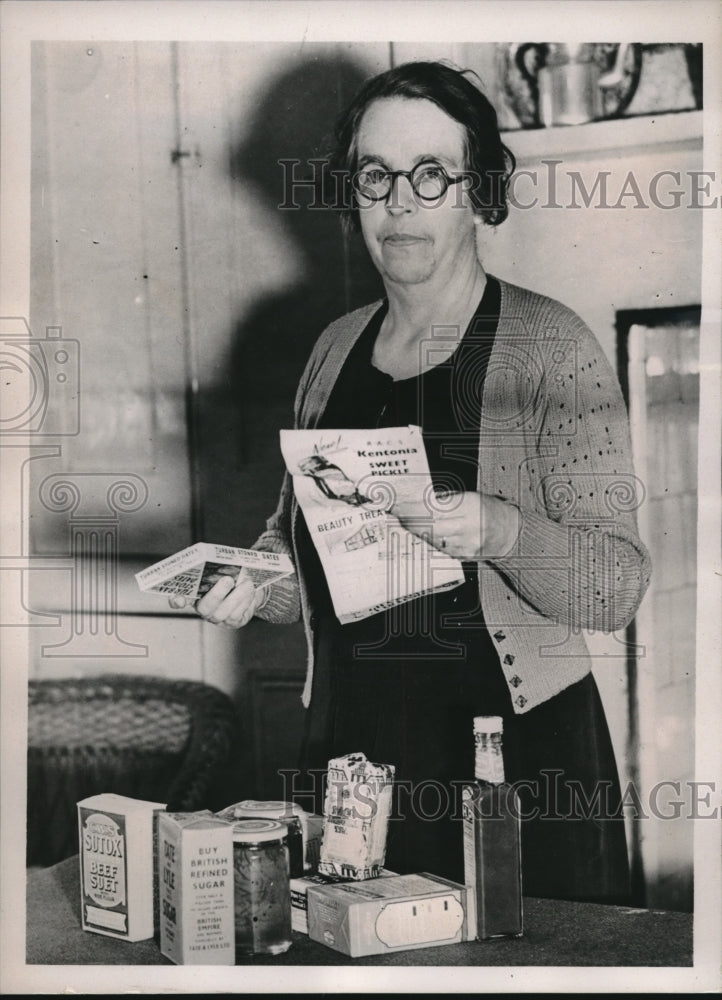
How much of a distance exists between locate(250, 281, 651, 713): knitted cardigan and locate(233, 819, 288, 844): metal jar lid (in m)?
0.42

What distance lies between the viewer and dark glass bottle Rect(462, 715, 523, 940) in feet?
5.32

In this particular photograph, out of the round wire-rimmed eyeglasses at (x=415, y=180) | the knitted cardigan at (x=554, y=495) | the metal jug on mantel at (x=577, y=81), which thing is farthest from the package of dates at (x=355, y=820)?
the metal jug on mantel at (x=577, y=81)

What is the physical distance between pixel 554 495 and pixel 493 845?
20.9 inches

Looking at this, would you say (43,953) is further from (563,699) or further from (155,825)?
(563,699)

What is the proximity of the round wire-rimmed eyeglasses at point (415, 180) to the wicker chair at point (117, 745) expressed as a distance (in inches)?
32.5

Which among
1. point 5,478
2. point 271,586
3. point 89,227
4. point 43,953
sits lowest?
point 43,953

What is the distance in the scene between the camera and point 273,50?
6.01 feet

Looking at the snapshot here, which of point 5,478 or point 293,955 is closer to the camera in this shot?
point 293,955

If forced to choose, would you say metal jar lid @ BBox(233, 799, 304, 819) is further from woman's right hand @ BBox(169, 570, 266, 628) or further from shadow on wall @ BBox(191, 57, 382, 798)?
woman's right hand @ BBox(169, 570, 266, 628)

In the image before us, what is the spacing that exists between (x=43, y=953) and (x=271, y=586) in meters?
0.67

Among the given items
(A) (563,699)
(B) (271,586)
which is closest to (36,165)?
(B) (271,586)

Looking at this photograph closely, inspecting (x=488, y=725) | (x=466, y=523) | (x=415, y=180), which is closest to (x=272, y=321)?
(x=415, y=180)

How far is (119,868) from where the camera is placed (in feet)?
5.41

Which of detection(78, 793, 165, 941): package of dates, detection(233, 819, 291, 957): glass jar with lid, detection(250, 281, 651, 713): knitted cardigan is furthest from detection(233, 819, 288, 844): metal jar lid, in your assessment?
detection(250, 281, 651, 713): knitted cardigan
